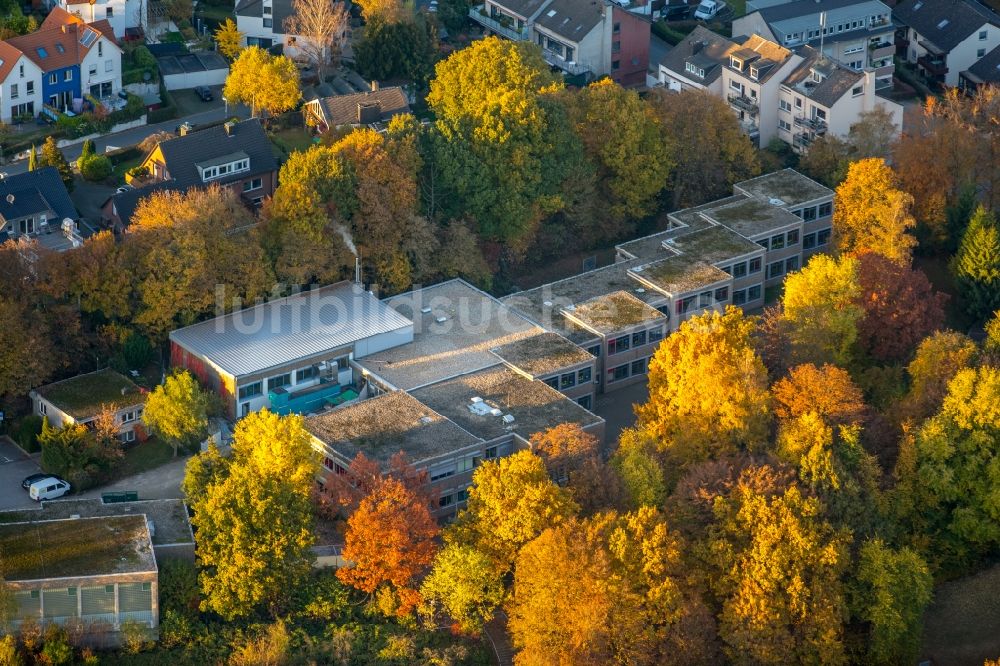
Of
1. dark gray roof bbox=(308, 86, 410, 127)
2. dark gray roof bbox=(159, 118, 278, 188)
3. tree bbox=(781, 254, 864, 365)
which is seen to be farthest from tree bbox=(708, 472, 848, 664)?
dark gray roof bbox=(308, 86, 410, 127)

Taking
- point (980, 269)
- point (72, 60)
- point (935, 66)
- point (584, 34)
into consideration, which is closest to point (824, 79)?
point (584, 34)

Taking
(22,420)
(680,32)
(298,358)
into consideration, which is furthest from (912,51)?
(22,420)

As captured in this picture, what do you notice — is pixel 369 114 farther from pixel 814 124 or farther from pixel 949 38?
pixel 949 38

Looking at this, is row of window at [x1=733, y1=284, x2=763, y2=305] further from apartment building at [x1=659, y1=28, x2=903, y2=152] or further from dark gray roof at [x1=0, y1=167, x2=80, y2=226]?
dark gray roof at [x1=0, y1=167, x2=80, y2=226]

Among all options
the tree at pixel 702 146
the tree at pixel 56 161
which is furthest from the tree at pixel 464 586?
the tree at pixel 702 146

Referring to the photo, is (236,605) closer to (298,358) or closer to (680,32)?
(298,358)

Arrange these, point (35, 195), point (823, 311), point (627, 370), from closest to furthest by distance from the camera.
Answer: point (823, 311) → point (35, 195) → point (627, 370)

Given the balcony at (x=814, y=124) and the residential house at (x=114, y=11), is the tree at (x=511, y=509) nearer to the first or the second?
the balcony at (x=814, y=124)
